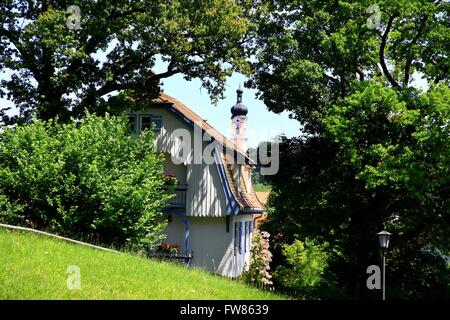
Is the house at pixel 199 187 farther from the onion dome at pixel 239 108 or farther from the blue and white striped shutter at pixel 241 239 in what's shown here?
the onion dome at pixel 239 108

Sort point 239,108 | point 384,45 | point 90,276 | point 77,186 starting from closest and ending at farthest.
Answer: point 90,276, point 77,186, point 384,45, point 239,108

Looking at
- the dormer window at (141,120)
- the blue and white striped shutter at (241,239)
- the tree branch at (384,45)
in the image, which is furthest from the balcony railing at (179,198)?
the tree branch at (384,45)

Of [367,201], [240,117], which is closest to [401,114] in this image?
[367,201]

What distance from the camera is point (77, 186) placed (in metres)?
18.7

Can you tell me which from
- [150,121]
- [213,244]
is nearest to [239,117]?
[150,121]

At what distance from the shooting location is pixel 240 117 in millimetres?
41781

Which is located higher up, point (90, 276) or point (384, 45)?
point (384, 45)

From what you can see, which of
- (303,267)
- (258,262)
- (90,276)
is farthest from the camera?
(303,267)

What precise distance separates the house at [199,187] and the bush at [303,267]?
16.9ft

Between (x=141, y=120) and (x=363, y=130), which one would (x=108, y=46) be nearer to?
(x=141, y=120)

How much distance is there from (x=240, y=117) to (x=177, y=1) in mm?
19201

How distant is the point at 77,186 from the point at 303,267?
1846cm

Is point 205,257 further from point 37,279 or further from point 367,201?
point 37,279

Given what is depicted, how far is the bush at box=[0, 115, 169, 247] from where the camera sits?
18.5 metres
